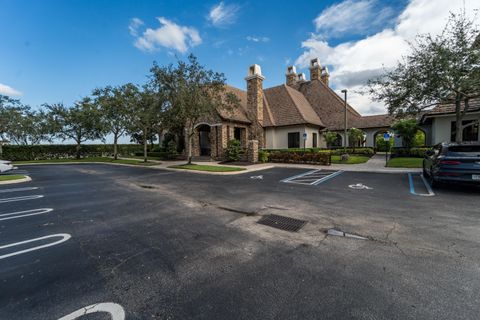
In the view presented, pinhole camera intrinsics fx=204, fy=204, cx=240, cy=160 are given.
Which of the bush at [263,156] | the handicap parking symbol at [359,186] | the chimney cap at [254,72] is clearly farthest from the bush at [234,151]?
the handicap parking symbol at [359,186]

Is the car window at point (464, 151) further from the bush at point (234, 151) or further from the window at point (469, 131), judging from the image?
the bush at point (234, 151)

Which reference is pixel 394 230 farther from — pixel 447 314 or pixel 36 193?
pixel 36 193

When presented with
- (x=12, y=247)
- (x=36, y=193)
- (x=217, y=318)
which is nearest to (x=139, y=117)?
(x=36, y=193)

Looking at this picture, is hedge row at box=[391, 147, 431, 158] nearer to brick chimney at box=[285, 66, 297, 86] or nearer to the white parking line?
the white parking line

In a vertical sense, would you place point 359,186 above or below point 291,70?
below

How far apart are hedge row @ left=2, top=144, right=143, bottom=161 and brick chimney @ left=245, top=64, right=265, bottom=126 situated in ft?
78.9

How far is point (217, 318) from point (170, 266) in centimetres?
130

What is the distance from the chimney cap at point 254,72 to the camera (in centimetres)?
2139

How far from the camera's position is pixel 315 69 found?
1249 inches

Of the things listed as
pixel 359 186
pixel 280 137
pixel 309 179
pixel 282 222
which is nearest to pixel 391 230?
pixel 282 222

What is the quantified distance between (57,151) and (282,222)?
3637cm

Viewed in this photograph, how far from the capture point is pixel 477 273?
2869mm

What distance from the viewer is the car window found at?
721 centimetres

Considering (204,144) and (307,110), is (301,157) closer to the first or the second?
(307,110)
